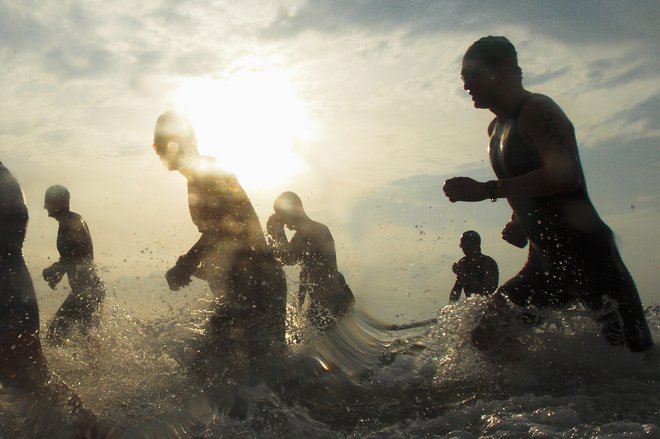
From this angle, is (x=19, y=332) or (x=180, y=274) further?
(x=180, y=274)

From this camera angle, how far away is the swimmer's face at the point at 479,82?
349 centimetres

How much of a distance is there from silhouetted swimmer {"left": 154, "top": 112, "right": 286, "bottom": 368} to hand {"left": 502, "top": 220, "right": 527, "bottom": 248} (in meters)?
1.49

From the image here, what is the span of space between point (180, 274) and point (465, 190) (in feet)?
6.60

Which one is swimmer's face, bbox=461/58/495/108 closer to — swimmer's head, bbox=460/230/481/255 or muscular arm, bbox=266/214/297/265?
muscular arm, bbox=266/214/297/265

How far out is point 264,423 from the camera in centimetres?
300

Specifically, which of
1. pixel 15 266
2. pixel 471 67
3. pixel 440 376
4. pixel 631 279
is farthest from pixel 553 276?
pixel 15 266

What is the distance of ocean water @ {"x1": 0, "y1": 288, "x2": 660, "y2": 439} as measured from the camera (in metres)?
2.71

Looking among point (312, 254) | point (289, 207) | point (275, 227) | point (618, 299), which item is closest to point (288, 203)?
point (289, 207)

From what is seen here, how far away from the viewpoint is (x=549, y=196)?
129 inches

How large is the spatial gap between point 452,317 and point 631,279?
124 centimetres

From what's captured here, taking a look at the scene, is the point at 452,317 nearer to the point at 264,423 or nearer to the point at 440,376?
the point at 440,376

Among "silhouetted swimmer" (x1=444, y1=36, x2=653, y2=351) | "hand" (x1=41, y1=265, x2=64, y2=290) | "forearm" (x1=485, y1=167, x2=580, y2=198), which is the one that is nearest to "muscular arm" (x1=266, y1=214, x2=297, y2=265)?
"hand" (x1=41, y1=265, x2=64, y2=290)

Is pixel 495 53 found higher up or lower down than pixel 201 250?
higher up

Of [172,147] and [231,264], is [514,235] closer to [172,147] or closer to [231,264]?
[231,264]
